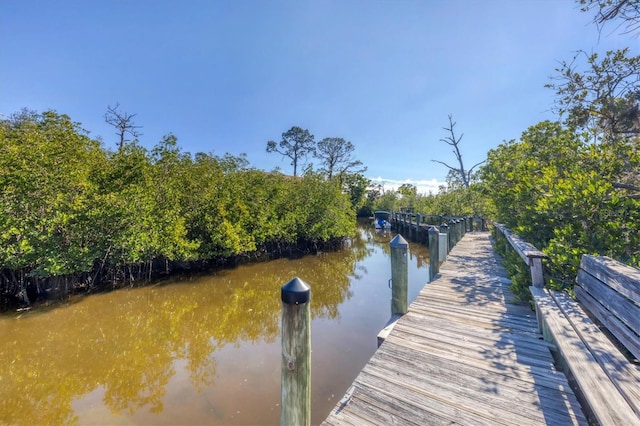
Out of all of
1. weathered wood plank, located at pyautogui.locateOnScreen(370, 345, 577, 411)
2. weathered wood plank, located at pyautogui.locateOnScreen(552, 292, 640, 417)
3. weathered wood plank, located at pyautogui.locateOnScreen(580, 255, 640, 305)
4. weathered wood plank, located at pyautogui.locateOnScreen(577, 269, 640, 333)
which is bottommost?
weathered wood plank, located at pyautogui.locateOnScreen(370, 345, 577, 411)

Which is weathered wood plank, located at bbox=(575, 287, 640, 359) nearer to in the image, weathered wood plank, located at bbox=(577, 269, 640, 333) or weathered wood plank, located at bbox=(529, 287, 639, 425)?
weathered wood plank, located at bbox=(577, 269, 640, 333)

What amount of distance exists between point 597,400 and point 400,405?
124cm

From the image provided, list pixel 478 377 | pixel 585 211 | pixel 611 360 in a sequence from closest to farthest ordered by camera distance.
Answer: pixel 611 360, pixel 478 377, pixel 585 211

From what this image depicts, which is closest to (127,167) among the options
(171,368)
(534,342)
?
(171,368)

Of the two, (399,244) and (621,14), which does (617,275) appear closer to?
(399,244)

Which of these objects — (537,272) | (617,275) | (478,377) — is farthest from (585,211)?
(478,377)

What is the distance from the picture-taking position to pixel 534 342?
309cm

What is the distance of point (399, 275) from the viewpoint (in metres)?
3.85

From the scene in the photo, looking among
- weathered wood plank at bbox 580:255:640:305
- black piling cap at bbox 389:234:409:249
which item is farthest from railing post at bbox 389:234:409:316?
weathered wood plank at bbox 580:255:640:305

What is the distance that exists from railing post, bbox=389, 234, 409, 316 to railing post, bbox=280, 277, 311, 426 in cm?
249

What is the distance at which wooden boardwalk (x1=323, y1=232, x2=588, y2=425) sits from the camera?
6.94 feet

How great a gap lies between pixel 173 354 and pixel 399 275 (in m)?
→ 3.99

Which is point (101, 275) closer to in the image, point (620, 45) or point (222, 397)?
point (222, 397)

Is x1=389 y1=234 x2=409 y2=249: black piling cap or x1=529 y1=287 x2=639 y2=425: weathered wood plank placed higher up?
x1=389 y1=234 x2=409 y2=249: black piling cap
